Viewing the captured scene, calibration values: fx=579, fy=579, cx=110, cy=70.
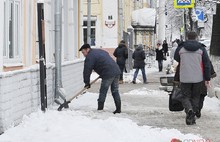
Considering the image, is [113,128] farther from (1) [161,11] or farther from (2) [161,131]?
(1) [161,11]

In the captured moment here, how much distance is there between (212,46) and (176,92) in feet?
16.0

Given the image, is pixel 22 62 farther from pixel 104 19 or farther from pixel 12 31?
pixel 104 19

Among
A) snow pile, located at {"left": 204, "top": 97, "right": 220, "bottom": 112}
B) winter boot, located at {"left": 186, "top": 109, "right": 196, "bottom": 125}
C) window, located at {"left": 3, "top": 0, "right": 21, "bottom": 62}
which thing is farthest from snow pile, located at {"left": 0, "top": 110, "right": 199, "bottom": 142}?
snow pile, located at {"left": 204, "top": 97, "right": 220, "bottom": 112}

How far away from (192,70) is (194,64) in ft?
0.40

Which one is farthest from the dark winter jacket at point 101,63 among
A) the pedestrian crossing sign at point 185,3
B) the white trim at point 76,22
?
the pedestrian crossing sign at point 185,3

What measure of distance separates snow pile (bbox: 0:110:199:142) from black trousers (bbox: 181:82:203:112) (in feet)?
5.35

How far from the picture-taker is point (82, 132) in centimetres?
873

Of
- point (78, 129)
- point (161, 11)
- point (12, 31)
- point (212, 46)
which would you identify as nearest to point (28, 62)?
point (12, 31)

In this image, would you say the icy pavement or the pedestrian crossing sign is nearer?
the icy pavement

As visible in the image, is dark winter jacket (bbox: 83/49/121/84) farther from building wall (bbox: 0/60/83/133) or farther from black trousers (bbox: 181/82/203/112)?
black trousers (bbox: 181/82/203/112)

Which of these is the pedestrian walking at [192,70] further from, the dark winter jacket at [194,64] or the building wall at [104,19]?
the building wall at [104,19]

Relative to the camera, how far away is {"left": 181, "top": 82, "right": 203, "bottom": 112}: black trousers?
1101 centimetres

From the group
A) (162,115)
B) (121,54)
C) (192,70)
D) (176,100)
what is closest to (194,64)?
(192,70)

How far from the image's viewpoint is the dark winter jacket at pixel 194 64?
1098cm
